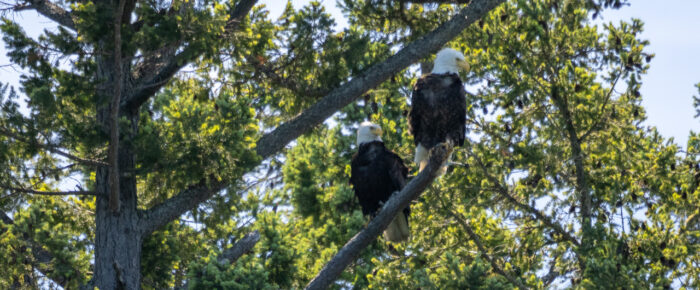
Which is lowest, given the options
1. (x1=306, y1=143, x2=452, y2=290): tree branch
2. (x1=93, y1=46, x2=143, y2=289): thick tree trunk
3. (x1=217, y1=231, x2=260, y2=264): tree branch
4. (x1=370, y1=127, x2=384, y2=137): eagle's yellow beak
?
(x1=306, y1=143, x2=452, y2=290): tree branch

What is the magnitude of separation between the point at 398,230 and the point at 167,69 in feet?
10.3

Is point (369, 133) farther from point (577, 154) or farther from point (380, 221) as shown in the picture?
point (380, 221)

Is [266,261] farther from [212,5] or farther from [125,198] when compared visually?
[212,5]

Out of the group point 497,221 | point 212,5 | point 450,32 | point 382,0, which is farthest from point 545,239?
point 212,5

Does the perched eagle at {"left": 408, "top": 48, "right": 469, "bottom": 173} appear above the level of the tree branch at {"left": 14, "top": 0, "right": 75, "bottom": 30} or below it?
below

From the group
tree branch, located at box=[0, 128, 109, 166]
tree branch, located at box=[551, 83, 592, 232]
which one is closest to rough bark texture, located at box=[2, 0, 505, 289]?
tree branch, located at box=[0, 128, 109, 166]

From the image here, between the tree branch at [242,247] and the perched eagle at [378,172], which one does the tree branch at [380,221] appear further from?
the tree branch at [242,247]

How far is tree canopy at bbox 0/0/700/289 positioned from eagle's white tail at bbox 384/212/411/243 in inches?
8.6

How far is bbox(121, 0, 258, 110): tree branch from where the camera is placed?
25.5 ft

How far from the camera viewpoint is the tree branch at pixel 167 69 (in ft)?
25.5

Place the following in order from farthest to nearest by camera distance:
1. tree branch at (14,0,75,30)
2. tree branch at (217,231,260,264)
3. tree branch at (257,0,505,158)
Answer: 1. tree branch at (217,231,260,264)
2. tree branch at (14,0,75,30)
3. tree branch at (257,0,505,158)

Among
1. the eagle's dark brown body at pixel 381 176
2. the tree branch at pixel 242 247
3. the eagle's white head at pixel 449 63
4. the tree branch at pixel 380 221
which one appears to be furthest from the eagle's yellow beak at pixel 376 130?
the tree branch at pixel 380 221

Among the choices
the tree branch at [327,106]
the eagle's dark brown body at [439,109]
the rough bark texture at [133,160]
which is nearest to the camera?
the rough bark texture at [133,160]

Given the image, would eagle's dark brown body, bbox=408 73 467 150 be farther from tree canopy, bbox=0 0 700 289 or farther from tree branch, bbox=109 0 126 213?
tree branch, bbox=109 0 126 213
